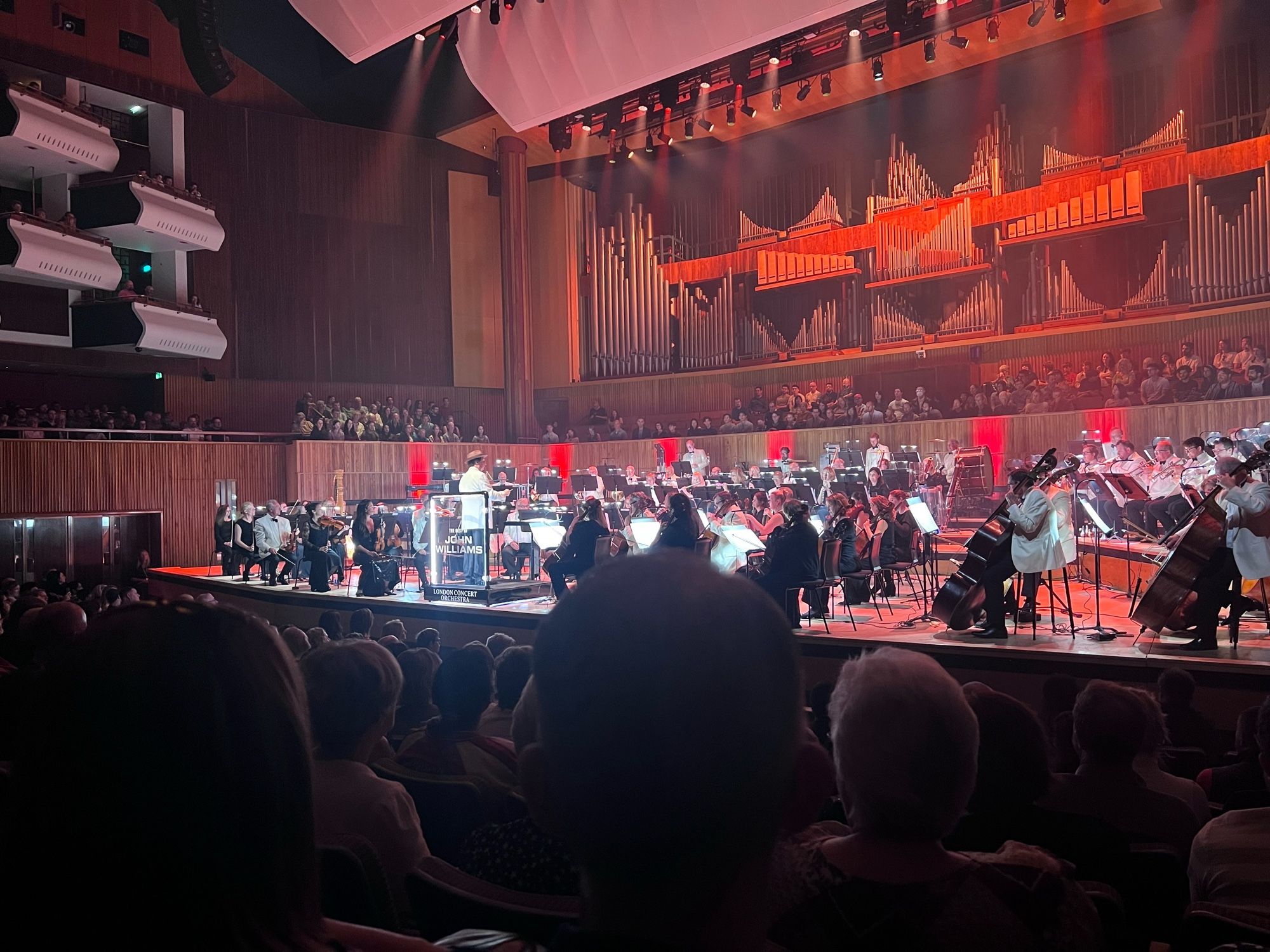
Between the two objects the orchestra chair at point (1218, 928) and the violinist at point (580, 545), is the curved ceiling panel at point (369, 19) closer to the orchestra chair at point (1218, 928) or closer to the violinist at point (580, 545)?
the violinist at point (580, 545)

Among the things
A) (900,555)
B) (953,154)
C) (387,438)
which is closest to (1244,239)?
(953,154)

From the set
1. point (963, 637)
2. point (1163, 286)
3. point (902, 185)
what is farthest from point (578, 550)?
point (902, 185)

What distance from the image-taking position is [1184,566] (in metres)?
5.93

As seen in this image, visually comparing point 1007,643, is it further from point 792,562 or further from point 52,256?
point 52,256

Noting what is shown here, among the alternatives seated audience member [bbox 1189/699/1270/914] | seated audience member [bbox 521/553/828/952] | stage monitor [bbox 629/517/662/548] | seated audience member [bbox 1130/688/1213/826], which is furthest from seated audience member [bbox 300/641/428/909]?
stage monitor [bbox 629/517/662/548]

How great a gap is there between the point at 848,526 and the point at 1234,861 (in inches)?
239

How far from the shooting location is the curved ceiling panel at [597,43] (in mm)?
13250

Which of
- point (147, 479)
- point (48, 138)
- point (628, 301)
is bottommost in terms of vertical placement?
point (147, 479)

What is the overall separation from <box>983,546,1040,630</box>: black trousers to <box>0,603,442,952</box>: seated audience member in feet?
21.3

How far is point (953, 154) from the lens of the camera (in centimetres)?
1705

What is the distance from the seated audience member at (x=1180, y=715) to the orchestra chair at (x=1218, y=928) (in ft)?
10.1

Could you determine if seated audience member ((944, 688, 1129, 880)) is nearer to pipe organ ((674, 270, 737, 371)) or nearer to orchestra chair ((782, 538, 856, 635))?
orchestra chair ((782, 538, 856, 635))

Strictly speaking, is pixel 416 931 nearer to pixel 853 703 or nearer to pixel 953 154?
pixel 853 703

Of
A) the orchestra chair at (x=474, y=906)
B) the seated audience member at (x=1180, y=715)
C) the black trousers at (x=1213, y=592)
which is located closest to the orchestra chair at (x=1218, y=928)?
the orchestra chair at (x=474, y=906)
